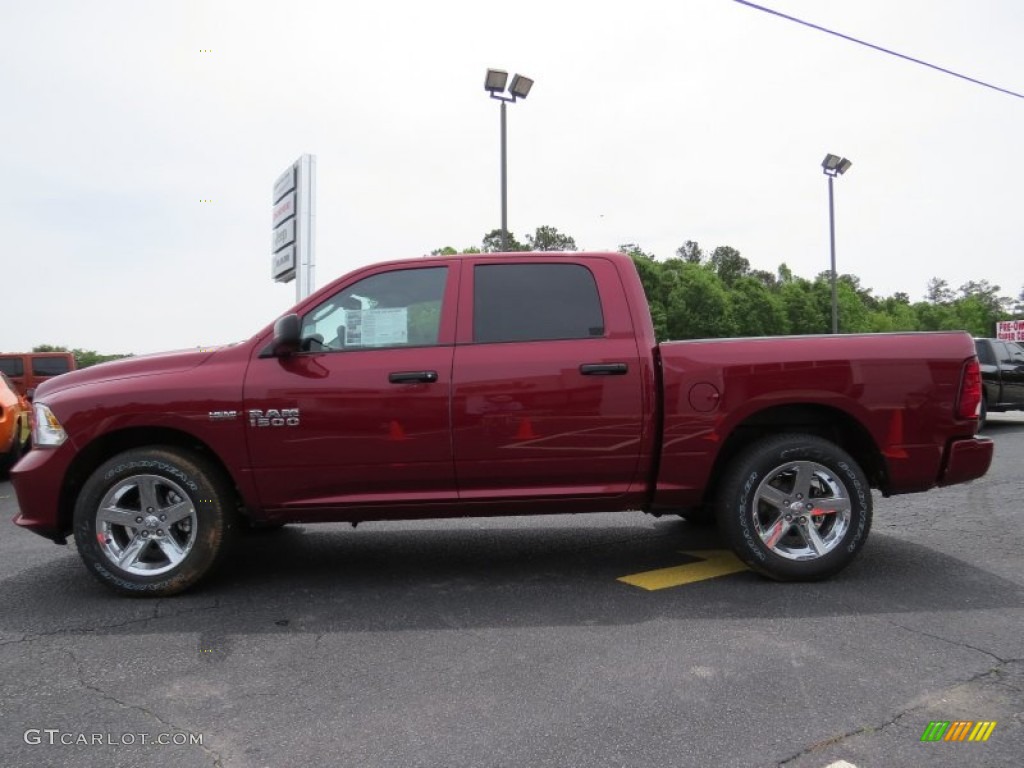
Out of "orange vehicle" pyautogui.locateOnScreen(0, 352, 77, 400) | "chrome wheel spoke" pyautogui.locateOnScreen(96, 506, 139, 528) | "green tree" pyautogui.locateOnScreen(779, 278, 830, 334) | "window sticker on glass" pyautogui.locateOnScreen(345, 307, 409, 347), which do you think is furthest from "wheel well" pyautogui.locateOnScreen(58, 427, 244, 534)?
"green tree" pyautogui.locateOnScreen(779, 278, 830, 334)

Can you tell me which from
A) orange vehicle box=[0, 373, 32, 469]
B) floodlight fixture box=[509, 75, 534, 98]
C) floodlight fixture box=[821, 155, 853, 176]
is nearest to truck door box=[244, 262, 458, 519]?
orange vehicle box=[0, 373, 32, 469]

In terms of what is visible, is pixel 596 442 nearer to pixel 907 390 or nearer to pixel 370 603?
pixel 370 603

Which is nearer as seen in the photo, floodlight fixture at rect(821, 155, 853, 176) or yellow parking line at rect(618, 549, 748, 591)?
yellow parking line at rect(618, 549, 748, 591)

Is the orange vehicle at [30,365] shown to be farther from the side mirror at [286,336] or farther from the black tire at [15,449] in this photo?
the side mirror at [286,336]

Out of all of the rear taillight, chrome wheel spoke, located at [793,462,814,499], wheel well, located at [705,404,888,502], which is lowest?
chrome wheel spoke, located at [793,462,814,499]

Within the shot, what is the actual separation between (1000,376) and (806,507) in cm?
1134

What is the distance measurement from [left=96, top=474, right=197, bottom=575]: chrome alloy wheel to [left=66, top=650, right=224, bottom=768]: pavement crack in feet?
2.75

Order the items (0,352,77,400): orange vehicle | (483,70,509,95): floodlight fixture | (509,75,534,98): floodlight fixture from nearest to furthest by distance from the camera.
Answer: (483,70,509,95): floodlight fixture
(509,75,534,98): floodlight fixture
(0,352,77,400): orange vehicle

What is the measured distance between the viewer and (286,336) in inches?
158

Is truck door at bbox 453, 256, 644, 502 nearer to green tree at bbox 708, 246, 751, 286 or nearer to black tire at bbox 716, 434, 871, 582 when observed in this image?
A: black tire at bbox 716, 434, 871, 582

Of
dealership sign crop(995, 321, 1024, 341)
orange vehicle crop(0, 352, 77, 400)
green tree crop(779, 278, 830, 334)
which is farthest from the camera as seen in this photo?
green tree crop(779, 278, 830, 334)

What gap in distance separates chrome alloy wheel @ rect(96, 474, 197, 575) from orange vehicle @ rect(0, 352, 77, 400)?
63.8ft

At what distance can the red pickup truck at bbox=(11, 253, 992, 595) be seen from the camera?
13.3 feet

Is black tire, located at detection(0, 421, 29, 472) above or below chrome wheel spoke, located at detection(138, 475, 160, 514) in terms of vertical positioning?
below
